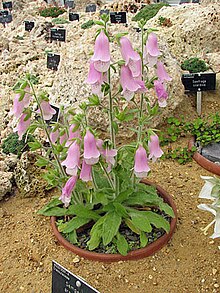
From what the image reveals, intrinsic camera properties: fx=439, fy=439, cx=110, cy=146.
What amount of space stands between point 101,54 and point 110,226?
3.52ft

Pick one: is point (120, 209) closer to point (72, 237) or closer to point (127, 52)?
point (72, 237)

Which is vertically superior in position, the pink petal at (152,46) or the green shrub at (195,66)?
the pink petal at (152,46)

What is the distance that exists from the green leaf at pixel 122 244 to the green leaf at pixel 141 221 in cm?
13

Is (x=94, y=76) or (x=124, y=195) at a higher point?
(x=94, y=76)

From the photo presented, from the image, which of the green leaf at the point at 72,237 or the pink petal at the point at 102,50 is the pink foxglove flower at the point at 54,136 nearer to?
the green leaf at the point at 72,237

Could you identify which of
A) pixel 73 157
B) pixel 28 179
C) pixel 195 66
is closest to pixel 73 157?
pixel 73 157

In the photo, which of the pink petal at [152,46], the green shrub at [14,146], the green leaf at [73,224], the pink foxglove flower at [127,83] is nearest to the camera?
the pink foxglove flower at [127,83]

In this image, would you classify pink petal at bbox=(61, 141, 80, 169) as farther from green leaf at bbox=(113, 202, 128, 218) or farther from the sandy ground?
the sandy ground

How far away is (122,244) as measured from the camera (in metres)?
2.69

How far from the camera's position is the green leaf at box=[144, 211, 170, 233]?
2.74 meters

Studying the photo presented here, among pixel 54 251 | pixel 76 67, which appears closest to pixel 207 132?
pixel 76 67

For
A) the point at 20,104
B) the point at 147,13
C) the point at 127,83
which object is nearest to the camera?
the point at 127,83

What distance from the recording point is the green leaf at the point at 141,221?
2617 mm

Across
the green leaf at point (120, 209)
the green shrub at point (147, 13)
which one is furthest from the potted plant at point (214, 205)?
the green shrub at point (147, 13)
